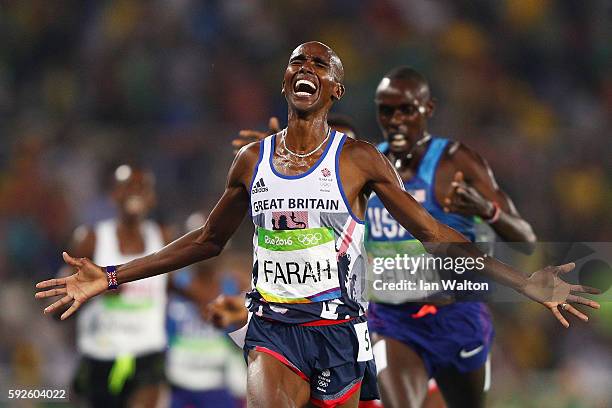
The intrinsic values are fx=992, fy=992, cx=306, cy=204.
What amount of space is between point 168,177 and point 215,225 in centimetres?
664

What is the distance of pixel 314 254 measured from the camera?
485 cm

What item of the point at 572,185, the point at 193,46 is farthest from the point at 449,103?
the point at 193,46

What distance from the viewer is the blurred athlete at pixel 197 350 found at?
10.2m

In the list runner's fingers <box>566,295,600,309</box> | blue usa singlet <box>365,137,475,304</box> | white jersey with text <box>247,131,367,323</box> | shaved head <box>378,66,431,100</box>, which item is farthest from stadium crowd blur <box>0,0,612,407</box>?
white jersey with text <box>247,131,367,323</box>

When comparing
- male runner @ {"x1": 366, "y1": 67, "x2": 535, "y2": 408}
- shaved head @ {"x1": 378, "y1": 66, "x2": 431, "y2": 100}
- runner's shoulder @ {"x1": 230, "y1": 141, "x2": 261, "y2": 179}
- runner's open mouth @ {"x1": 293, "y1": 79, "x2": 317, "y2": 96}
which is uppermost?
shaved head @ {"x1": 378, "y1": 66, "x2": 431, "y2": 100}

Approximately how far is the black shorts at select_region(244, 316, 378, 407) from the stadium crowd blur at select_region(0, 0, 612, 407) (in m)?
5.81

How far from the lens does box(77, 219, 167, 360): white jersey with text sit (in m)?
9.02

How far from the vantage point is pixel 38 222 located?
12094mm

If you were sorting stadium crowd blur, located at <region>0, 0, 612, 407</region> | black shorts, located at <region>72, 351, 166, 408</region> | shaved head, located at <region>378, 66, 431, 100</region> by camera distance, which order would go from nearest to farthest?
shaved head, located at <region>378, 66, 431, 100</region> < black shorts, located at <region>72, 351, 166, 408</region> < stadium crowd blur, located at <region>0, 0, 612, 407</region>

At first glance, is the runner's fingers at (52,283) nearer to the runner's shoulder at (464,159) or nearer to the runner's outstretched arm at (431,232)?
the runner's outstretched arm at (431,232)

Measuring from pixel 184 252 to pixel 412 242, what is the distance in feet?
6.53

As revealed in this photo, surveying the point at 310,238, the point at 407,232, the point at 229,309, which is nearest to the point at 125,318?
the point at 229,309

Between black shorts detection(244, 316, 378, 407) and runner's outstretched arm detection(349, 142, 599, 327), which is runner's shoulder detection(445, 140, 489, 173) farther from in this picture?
black shorts detection(244, 316, 378, 407)

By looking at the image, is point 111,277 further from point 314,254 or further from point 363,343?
point 363,343
